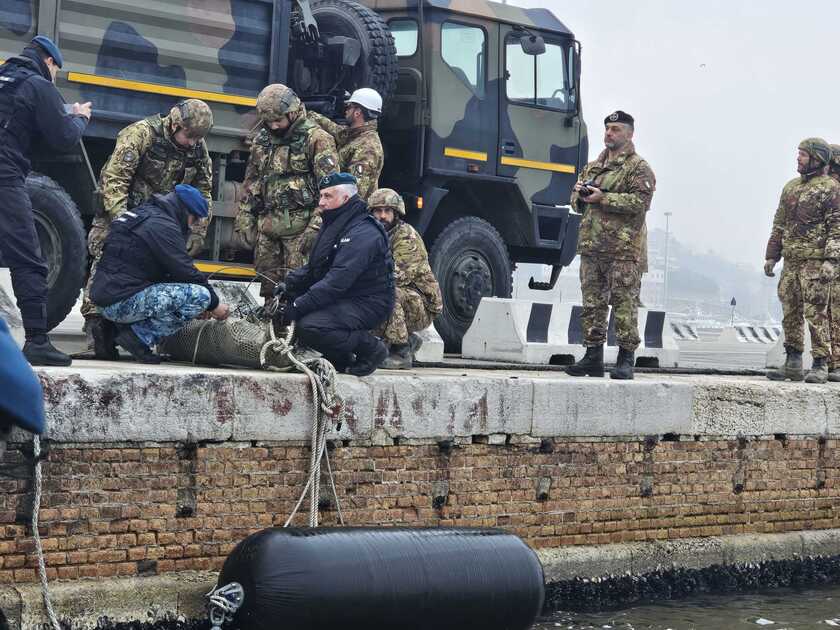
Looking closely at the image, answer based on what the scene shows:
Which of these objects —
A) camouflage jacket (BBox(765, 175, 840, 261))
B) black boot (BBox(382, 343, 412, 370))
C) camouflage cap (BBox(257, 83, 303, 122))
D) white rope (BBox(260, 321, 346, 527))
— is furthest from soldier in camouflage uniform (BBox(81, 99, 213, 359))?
camouflage jacket (BBox(765, 175, 840, 261))

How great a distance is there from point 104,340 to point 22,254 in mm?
912

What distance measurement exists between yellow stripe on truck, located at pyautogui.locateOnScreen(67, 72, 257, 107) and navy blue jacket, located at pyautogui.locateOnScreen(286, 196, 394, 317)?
3156 millimetres

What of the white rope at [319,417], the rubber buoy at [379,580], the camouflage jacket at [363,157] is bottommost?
the rubber buoy at [379,580]

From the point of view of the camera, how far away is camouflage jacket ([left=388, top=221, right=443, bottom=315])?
989 centimetres

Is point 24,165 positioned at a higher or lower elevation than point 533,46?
lower

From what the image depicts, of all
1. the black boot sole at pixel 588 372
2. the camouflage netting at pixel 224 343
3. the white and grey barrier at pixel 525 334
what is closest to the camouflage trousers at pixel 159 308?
the camouflage netting at pixel 224 343

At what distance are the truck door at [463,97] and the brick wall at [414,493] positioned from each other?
4.43m

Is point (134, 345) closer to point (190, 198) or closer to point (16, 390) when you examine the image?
point (190, 198)

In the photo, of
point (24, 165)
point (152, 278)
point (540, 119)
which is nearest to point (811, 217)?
point (540, 119)

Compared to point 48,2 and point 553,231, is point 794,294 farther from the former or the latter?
point 48,2

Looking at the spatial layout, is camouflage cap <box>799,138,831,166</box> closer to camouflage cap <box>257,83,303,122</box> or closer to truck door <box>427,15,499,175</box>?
truck door <box>427,15,499,175</box>

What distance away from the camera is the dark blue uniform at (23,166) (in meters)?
7.35

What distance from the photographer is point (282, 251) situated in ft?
30.9

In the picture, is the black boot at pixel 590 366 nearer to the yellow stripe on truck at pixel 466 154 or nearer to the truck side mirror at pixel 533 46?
the yellow stripe on truck at pixel 466 154
